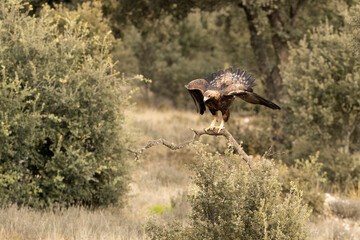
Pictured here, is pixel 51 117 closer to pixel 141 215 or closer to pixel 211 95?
pixel 141 215

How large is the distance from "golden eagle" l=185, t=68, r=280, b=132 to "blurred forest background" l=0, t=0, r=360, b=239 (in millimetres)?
466

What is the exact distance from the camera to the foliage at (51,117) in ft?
29.5

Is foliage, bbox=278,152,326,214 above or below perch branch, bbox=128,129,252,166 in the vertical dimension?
below

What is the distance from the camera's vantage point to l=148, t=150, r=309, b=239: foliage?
516 cm

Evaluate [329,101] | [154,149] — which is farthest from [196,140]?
[154,149]

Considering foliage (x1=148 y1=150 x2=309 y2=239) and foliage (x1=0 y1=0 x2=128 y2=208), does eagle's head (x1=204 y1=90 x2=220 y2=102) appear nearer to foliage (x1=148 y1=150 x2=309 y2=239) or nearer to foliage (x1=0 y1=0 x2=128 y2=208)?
foliage (x1=148 y1=150 x2=309 y2=239)

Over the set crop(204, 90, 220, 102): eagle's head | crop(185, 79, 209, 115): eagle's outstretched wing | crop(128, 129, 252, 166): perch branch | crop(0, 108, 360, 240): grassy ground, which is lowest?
crop(0, 108, 360, 240): grassy ground

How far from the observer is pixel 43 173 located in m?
9.41

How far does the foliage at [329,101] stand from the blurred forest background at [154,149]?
0.04 metres

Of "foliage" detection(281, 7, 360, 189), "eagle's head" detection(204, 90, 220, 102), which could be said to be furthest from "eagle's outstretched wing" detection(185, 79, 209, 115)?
"foliage" detection(281, 7, 360, 189)

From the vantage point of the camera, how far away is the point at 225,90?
212 inches

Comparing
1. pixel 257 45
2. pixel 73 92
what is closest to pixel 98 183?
pixel 73 92

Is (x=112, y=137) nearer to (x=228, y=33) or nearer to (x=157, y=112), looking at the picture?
(x=157, y=112)

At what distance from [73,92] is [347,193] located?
735 centimetres
